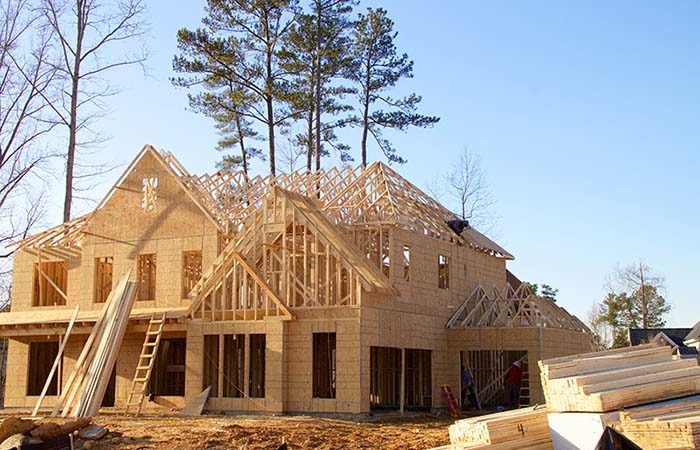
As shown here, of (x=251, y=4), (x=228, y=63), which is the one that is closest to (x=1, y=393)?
(x=228, y=63)

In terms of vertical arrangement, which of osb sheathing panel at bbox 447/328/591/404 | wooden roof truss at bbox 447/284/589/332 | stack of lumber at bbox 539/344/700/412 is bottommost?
stack of lumber at bbox 539/344/700/412

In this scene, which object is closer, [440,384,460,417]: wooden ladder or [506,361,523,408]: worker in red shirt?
[440,384,460,417]: wooden ladder

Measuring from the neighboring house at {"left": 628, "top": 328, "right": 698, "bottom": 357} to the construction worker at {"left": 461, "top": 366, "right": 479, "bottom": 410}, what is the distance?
1465 cm

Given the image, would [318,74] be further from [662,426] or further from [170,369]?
[662,426]

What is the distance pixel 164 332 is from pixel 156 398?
6.09 ft

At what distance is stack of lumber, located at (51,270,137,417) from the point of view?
21.2m

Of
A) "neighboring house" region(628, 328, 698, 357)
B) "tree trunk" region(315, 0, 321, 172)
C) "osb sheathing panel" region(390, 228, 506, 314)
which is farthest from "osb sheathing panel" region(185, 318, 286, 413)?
"neighboring house" region(628, 328, 698, 357)

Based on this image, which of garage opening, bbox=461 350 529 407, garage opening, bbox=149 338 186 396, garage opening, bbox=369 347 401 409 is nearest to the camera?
garage opening, bbox=149 338 186 396

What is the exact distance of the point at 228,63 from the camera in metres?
36.3

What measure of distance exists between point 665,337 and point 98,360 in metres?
25.9

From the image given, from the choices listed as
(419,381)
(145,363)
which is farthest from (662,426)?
(145,363)

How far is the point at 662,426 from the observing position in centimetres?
1097

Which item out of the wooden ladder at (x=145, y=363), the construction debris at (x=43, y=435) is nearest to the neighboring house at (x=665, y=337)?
the wooden ladder at (x=145, y=363)

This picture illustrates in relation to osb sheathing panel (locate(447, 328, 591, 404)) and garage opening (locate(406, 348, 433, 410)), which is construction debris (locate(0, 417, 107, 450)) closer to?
garage opening (locate(406, 348, 433, 410))
